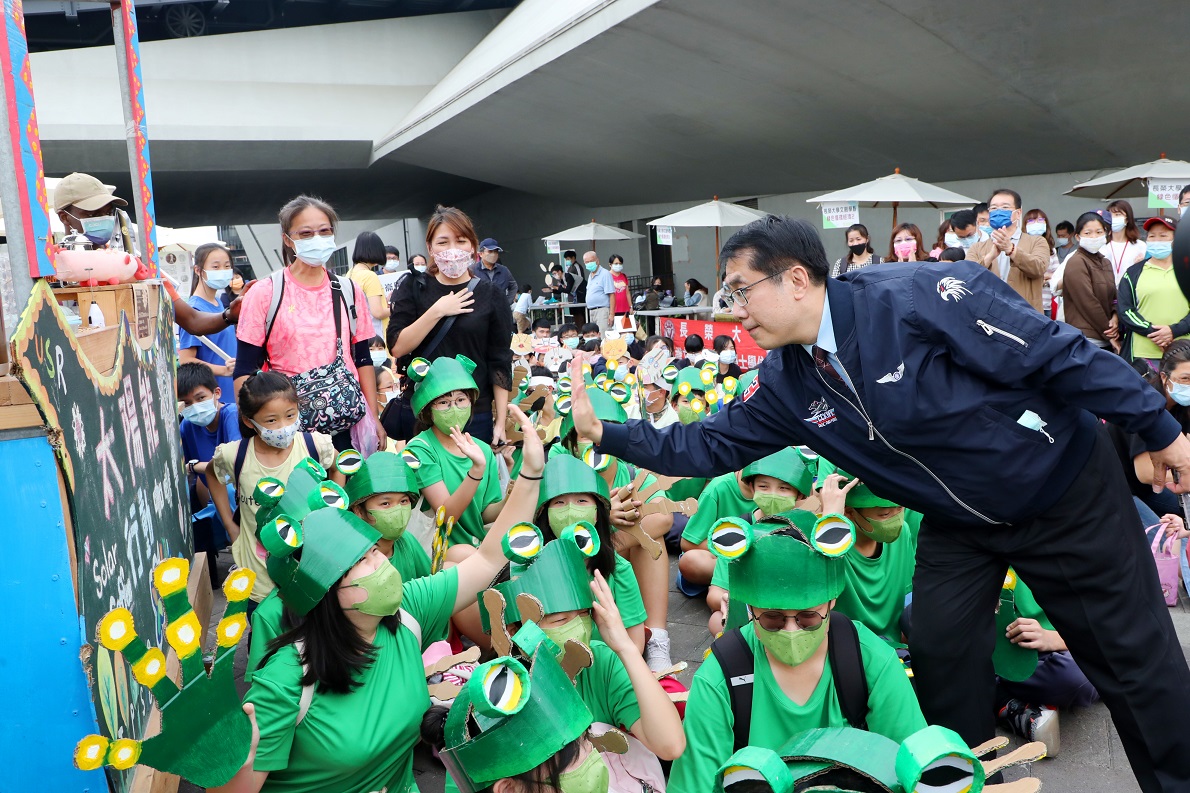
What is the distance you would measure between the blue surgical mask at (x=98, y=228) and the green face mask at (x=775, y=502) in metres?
3.14

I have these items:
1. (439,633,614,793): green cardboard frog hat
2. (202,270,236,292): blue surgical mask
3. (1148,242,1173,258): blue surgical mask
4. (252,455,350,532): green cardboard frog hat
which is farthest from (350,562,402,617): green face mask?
(1148,242,1173,258): blue surgical mask

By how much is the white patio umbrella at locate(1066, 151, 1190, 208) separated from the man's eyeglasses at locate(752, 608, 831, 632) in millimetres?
8315

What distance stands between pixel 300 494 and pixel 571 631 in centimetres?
114

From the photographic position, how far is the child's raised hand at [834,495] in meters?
3.55

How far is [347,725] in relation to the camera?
277 centimetres

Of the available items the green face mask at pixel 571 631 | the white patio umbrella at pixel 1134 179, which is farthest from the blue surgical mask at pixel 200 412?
the white patio umbrella at pixel 1134 179

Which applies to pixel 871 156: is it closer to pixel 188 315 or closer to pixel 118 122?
pixel 188 315

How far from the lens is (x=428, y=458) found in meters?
4.74

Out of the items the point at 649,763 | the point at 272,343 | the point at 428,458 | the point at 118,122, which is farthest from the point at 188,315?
the point at 118,122

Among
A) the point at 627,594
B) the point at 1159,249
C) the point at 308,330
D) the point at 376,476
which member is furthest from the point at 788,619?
the point at 1159,249

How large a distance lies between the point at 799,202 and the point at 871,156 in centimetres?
277

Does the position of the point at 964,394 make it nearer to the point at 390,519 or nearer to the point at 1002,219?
the point at 390,519

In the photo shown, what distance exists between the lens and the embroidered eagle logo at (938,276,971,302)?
264 centimetres

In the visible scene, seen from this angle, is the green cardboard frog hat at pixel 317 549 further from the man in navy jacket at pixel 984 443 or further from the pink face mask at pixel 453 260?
the pink face mask at pixel 453 260
